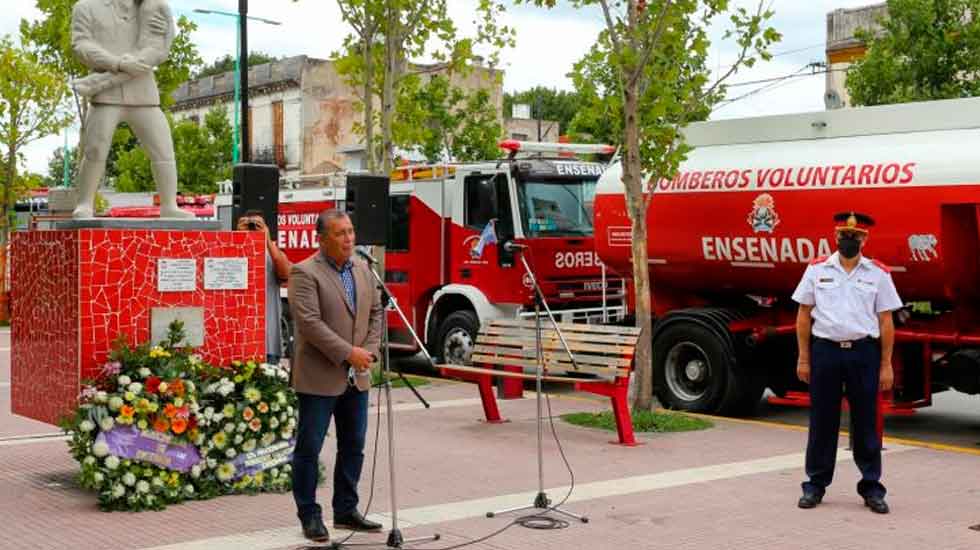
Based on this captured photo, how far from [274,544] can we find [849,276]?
4.13 m

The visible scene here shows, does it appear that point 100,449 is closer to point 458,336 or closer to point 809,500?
point 809,500

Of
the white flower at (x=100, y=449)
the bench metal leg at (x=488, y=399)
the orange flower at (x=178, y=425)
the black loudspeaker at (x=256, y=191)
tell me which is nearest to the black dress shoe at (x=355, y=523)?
the orange flower at (x=178, y=425)

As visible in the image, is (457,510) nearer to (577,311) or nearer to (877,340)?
(877,340)

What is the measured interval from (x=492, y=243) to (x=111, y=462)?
8525mm

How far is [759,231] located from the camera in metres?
13.4

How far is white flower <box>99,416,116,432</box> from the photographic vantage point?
28.3 feet

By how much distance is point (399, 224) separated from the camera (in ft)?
60.2

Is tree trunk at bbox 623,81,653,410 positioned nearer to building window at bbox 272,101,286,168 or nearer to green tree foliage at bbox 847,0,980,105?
green tree foliage at bbox 847,0,980,105

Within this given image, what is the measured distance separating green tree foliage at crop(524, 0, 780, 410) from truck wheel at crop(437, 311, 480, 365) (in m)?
4.34

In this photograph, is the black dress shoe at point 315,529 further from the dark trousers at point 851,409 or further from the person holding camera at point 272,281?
the dark trousers at point 851,409

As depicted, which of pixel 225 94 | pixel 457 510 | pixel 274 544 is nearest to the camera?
pixel 274 544

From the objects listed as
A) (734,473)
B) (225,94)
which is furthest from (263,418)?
→ (225,94)

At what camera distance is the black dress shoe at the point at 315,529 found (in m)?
7.62

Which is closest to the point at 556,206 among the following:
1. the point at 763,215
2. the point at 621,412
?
the point at 763,215
